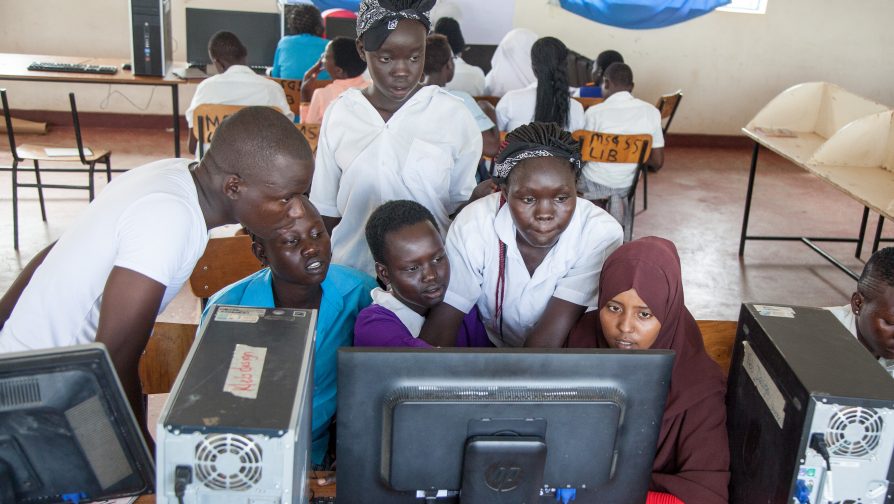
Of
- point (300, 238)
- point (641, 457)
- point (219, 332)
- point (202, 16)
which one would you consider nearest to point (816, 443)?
point (641, 457)

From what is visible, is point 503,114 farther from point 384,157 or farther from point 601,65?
point 384,157

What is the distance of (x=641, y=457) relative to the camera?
121 cm

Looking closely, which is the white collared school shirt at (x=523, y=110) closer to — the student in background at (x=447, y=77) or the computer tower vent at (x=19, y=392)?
the student in background at (x=447, y=77)

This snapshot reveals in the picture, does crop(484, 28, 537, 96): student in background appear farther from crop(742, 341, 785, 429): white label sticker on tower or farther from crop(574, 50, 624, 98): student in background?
crop(742, 341, 785, 429): white label sticker on tower

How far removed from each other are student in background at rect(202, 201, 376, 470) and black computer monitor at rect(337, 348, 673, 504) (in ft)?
1.45

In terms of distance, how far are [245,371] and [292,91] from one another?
166 inches

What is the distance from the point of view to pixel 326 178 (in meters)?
2.24

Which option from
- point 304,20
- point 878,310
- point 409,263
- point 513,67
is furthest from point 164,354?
point 513,67

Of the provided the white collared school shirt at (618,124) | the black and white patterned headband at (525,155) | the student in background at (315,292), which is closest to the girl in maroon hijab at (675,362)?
the black and white patterned headband at (525,155)

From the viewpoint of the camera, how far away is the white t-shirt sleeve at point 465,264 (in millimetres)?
1855

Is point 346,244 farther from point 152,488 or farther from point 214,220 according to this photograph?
point 152,488

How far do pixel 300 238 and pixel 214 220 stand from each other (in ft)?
0.69

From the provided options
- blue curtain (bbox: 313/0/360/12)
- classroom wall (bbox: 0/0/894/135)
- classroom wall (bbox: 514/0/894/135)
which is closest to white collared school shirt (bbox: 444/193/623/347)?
blue curtain (bbox: 313/0/360/12)

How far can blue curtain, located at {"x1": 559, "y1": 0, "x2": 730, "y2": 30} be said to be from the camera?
6.34 metres
